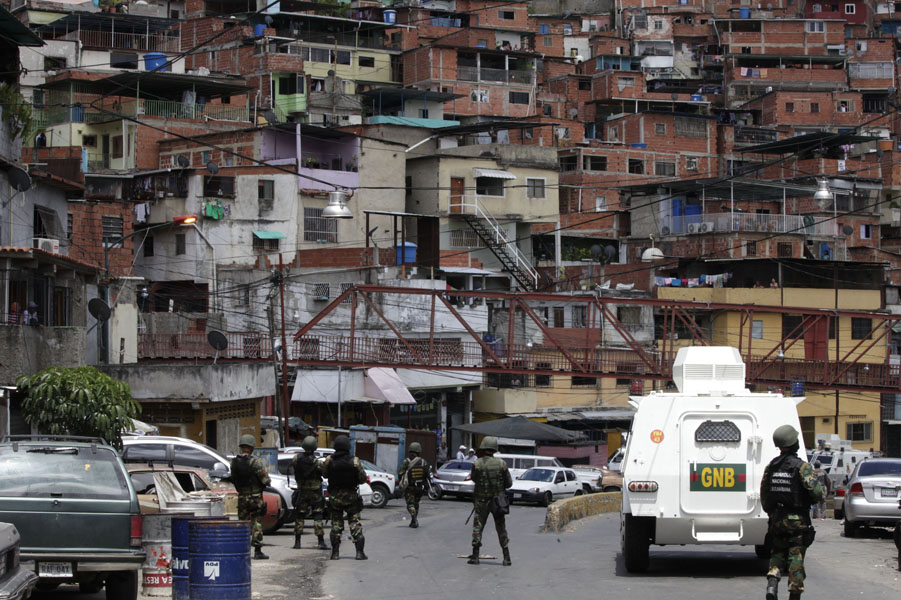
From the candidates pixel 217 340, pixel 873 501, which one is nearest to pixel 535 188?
pixel 217 340

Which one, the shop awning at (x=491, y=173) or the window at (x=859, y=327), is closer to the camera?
the window at (x=859, y=327)

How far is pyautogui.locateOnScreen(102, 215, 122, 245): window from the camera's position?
47531 mm

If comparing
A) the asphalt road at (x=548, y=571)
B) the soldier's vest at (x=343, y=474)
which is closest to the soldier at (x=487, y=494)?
the asphalt road at (x=548, y=571)

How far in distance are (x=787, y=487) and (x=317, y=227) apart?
158 feet

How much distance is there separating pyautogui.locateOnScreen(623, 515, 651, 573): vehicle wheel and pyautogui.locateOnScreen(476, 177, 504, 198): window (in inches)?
2028

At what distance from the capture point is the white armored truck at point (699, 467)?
15.7 metres

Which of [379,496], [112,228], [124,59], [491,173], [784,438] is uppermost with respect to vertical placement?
[124,59]

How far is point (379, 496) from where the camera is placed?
34.8 m

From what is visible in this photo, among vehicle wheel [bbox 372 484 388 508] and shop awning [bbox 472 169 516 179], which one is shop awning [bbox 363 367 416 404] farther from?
shop awning [bbox 472 169 516 179]

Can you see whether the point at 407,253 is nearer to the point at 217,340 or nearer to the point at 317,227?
the point at 317,227

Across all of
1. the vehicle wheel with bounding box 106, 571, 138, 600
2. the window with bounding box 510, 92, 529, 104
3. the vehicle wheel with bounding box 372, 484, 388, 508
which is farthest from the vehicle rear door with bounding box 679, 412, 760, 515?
the window with bounding box 510, 92, 529, 104

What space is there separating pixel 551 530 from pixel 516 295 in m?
12.5

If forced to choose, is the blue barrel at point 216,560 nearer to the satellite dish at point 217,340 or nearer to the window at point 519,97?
the satellite dish at point 217,340

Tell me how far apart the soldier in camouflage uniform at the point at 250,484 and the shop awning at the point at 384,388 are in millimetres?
30986
